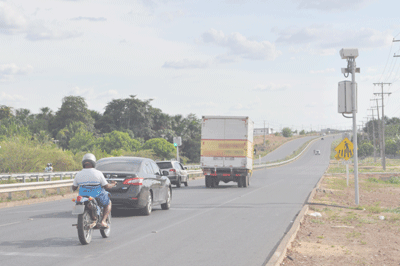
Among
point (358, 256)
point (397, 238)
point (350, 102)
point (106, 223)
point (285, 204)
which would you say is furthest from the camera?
point (285, 204)

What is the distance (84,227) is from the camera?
9.07m

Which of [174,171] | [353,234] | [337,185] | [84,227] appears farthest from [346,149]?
[84,227]

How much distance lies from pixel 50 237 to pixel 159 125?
7513 centimetres

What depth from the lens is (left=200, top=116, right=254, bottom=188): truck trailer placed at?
93.2 ft

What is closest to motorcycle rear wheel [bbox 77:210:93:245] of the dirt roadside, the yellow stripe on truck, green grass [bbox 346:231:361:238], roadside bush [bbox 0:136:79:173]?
the dirt roadside

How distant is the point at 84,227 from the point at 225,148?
65.3ft

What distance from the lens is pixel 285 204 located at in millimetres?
18156

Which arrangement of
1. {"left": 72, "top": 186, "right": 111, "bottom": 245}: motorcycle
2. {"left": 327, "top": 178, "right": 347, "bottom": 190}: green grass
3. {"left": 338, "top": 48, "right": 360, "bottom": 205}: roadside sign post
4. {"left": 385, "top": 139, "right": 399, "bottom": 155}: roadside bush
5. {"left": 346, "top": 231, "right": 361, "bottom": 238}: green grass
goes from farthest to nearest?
{"left": 385, "top": 139, "right": 399, "bottom": 155}: roadside bush → {"left": 327, "top": 178, "right": 347, "bottom": 190}: green grass → {"left": 338, "top": 48, "right": 360, "bottom": 205}: roadside sign post → {"left": 346, "top": 231, "right": 361, "bottom": 238}: green grass → {"left": 72, "top": 186, "right": 111, "bottom": 245}: motorcycle

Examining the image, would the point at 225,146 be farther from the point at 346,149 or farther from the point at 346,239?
the point at 346,239

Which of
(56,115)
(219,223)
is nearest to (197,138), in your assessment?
(56,115)

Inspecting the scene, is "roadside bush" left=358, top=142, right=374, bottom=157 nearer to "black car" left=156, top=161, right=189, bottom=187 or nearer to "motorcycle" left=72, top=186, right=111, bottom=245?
"black car" left=156, top=161, right=189, bottom=187

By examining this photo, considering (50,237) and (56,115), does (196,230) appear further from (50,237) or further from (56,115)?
(56,115)

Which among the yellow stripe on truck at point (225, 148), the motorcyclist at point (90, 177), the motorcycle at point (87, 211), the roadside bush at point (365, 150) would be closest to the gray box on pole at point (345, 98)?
the motorcyclist at point (90, 177)

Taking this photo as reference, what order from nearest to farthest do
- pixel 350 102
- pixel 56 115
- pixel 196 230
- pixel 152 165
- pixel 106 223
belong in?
pixel 106 223 < pixel 196 230 < pixel 152 165 < pixel 350 102 < pixel 56 115
